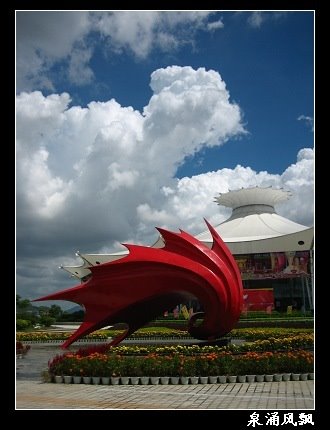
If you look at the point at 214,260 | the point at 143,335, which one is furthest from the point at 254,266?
the point at 214,260

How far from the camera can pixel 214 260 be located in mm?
12484

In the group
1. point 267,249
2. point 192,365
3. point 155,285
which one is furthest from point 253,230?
point 192,365

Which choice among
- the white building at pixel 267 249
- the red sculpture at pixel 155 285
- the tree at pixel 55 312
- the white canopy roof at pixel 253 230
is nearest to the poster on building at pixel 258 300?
the white building at pixel 267 249

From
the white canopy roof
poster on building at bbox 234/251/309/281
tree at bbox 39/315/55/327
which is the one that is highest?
the white canopy roof

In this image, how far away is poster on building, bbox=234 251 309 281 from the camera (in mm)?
43531

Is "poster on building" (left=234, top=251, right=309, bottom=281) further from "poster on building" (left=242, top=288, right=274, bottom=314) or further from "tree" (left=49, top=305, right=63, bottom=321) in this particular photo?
"tree" (left=49, top=305, right=63, bottom=321)

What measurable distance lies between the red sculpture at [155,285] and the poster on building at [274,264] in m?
32.6

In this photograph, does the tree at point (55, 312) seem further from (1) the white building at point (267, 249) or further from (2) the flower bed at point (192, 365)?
(2) the flower bed at point (192, 365)

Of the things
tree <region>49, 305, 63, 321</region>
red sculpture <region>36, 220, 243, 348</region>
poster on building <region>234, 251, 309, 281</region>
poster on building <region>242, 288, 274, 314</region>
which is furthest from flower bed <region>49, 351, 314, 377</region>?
tree <region>49, 305, 63, 321</region>

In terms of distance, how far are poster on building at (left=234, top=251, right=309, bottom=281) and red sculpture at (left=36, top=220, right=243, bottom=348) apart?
32604 millimetres

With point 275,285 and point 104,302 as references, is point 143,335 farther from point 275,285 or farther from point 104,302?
point 275,285

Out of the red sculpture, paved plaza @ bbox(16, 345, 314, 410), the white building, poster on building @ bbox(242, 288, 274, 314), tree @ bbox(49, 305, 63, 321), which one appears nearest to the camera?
paved plaza @ bbox(16, 345, 314, 410)

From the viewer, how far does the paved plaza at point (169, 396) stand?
25.7 ft

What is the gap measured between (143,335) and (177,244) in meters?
13.5
